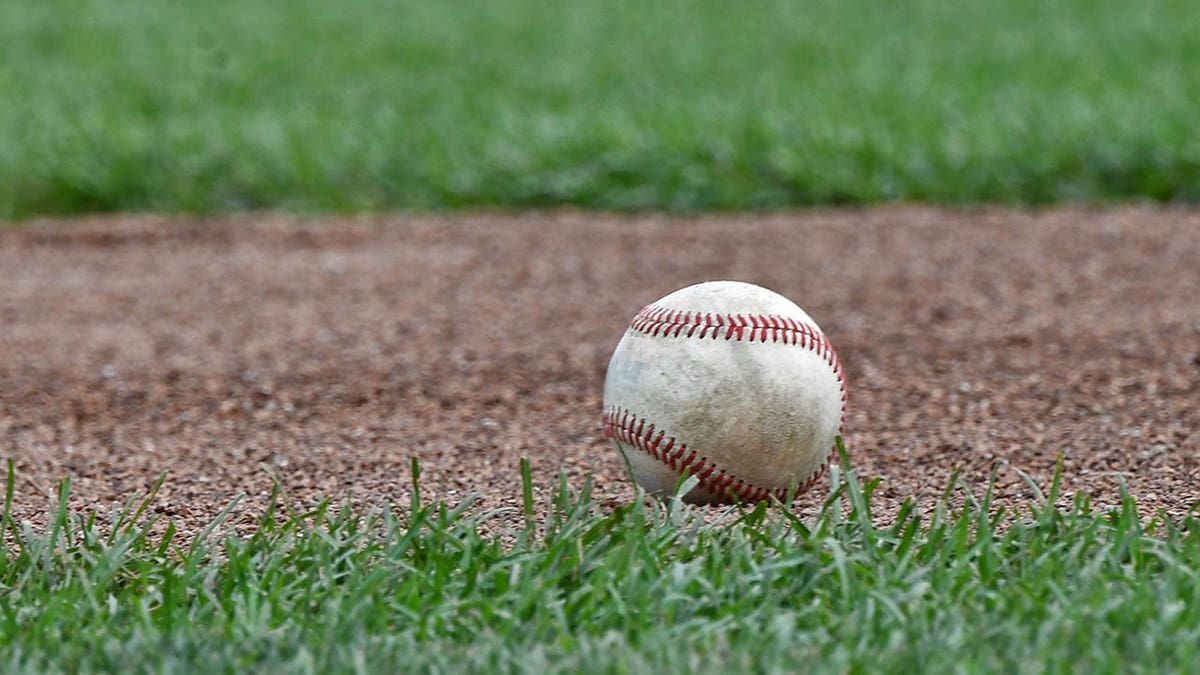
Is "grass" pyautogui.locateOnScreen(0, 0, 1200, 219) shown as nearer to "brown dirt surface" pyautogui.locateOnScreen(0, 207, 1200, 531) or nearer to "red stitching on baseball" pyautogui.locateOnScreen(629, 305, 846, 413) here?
"brown dirt surface" pyautogui.locateOnScreen(0, 207, 1200, 531)

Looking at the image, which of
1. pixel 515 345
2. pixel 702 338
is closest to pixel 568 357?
pixel 515 345

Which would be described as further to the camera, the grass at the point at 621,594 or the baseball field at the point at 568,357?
the baseball field at the point at 568,357

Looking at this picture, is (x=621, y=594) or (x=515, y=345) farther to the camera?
(x=515, y=345)

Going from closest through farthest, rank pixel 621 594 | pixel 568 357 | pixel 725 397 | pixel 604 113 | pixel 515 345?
pixel 621 594 < pixel 725 397 < pixel 568 357 < pixel 515 345 < pixel 604 113

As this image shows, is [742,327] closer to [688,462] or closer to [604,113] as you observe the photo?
[688,462]

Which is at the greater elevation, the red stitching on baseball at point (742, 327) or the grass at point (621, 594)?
the red stitching on baseball at point (742, 327)

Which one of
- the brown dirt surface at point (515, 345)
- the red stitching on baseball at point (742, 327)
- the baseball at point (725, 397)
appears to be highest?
the red stitching on baseball at point (742, 327)

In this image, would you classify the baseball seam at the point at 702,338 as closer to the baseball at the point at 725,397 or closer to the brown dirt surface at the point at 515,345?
the baseball at the point at 725,397

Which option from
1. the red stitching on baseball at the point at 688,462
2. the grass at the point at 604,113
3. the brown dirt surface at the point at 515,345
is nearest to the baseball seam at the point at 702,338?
the red stitching on baseball at the point at 688,462
